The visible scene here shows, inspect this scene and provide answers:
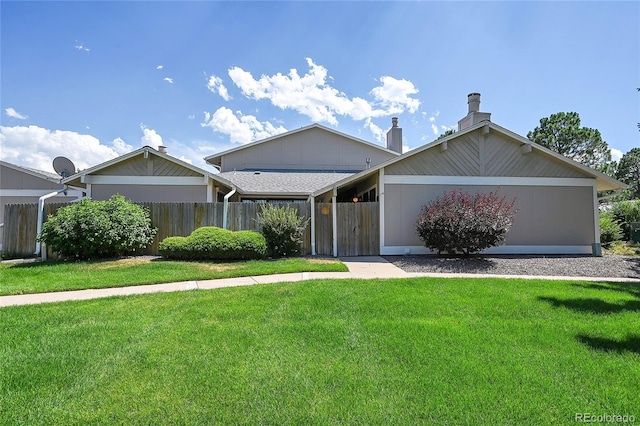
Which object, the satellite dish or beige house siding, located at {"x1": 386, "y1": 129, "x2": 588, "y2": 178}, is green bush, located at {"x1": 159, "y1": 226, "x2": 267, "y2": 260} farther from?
the satellite dish

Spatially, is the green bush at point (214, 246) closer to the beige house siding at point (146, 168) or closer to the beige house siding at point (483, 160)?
the beige house siding at point (146, 168)

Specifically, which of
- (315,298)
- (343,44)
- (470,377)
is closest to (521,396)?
(470,377)

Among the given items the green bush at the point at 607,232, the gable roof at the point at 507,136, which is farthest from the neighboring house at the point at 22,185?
the green bush at the point at 607,232

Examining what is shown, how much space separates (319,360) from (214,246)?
25.5ft

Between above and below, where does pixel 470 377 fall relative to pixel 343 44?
below

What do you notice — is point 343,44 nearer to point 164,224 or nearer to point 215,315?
point 164,224

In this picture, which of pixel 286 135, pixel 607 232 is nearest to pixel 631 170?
pixel 607 232

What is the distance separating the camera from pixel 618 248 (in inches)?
606

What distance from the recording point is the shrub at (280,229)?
11.4 meters

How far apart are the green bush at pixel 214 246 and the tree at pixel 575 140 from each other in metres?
30.7

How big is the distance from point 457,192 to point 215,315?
10.5 m

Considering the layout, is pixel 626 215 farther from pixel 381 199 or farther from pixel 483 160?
pixel 381 199

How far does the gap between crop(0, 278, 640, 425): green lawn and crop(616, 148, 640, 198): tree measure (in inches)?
1456
